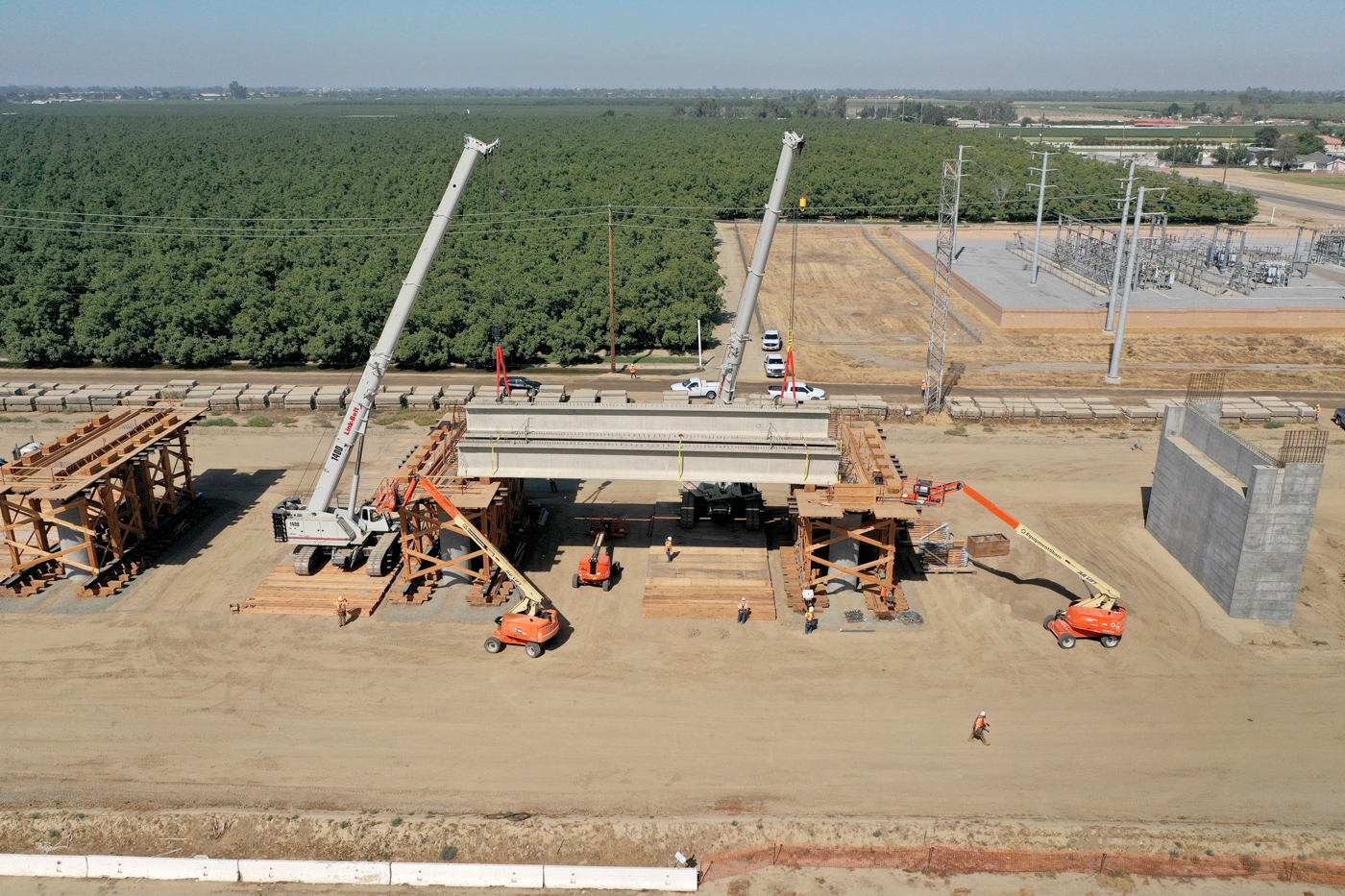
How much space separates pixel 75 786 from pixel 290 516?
975 centimetres

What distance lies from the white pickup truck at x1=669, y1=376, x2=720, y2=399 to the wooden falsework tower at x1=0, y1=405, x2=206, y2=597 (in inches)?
839

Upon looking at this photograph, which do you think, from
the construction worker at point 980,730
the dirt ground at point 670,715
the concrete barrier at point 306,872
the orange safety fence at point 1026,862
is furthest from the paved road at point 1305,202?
the concrete barrier at point 306,872

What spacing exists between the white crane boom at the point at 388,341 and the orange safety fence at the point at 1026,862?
16.0 metres

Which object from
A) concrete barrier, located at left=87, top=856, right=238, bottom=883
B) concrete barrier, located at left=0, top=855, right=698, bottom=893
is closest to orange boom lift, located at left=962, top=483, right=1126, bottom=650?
concrete barrier, located at left=0, top=855, right=698, bottom=893

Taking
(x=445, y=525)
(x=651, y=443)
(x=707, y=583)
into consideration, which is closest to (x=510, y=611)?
(x=445, y=525)

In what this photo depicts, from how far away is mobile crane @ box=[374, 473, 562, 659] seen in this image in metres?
23.7

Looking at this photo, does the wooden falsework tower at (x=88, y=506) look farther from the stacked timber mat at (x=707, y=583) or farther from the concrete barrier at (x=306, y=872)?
the stacked timber mat at (x=707, y=583)

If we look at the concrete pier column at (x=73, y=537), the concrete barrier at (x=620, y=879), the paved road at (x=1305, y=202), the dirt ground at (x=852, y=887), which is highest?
the paved road at (x=1305, y=202)

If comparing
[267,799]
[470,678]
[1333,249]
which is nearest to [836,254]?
[1333,249]

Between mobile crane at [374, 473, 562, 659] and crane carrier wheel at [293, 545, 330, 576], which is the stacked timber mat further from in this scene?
crane carrier wheel at [293, 545, 330, 576]

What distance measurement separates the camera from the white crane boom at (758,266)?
90.6ft

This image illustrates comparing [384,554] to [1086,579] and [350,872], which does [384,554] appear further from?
[1086,579]

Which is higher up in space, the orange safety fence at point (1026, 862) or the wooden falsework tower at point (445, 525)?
the wooden falsework tower at point (445, 525)

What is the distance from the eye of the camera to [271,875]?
55.5ft
